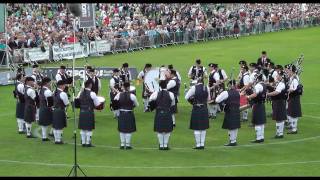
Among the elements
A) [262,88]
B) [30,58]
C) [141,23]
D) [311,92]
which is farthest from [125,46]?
[262,88]

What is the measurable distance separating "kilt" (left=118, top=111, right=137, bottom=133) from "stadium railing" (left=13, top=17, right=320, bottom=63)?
1989 centimetres

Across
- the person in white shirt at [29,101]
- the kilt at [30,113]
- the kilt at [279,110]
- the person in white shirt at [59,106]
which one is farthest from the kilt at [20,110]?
the kilt at [279,110]

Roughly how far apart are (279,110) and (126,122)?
5174 millimetres

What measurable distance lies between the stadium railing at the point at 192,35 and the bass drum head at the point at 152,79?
50.0 feet

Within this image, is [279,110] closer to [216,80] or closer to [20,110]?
[216,80]

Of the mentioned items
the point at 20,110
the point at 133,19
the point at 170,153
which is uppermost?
the point at 133,19

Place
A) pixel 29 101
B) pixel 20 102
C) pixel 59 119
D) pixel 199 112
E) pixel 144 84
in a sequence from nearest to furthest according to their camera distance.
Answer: pixel 199 112
pixel 59 119
pixel 29 101
pixel 20 102
pixel 144 84

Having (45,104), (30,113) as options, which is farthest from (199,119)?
(30,113)

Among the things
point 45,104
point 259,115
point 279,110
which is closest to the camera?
point 259,115

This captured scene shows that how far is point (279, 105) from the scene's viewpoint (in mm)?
23031

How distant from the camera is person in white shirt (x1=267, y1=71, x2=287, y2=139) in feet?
75.3

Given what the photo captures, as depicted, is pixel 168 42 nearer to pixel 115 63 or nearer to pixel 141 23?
pixel 141 23

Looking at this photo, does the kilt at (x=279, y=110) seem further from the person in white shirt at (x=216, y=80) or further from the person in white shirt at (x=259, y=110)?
the person in white shirt at (x=216, y=80)

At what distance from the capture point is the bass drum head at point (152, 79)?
2636 centimetres
